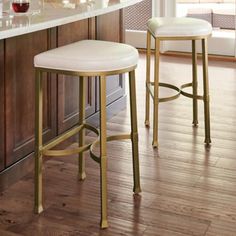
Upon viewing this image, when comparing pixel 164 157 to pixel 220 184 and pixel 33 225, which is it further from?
pixel 33 225

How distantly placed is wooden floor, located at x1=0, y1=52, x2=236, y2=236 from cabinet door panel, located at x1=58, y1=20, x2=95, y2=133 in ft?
0.90

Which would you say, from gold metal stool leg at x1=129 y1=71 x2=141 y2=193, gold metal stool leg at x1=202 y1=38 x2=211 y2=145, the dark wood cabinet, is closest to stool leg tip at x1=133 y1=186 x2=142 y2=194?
gold metal stool leg at x1=129 y1=71 x2=141 y2=193

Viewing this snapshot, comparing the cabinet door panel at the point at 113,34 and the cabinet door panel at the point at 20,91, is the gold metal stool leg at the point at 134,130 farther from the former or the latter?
the cabinet door panel at the point at 113,34

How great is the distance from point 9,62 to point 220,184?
4.29 ft

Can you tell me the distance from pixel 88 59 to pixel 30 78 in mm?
675

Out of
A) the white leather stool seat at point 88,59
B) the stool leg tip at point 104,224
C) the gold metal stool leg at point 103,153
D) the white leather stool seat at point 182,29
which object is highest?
the white leather stool seat at point 182,29

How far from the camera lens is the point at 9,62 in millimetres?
2881

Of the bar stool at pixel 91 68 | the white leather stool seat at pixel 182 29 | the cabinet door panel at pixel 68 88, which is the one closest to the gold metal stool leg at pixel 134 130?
the bar stool at pixel 91 68

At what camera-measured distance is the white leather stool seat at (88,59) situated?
2.50 meters

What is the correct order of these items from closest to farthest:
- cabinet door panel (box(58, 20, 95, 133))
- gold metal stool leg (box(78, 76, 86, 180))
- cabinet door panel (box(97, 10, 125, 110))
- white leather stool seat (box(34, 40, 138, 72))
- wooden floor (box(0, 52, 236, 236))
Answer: white leather stool seat (box(34, 40, 138, 72)) → wooden floor (box(0, 52, 236, 236)) → gold metal stool leg (box(78, 76, 86, 180)) → cabinet door panel (box(58, 20, 95, 133)) → cabinet door panel (box(97, 10, 125, 110))

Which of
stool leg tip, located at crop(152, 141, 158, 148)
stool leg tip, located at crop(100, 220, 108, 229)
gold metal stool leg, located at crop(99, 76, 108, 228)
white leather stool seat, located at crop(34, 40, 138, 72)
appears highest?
white leather stool seat, located at crop(34, 40, 138, 72)

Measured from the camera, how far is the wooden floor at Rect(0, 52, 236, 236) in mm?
2609

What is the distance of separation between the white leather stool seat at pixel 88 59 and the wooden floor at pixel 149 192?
719mm

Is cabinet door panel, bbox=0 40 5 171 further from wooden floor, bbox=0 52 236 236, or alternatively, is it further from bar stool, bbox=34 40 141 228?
bar stool, bbox=34 40 141 228
